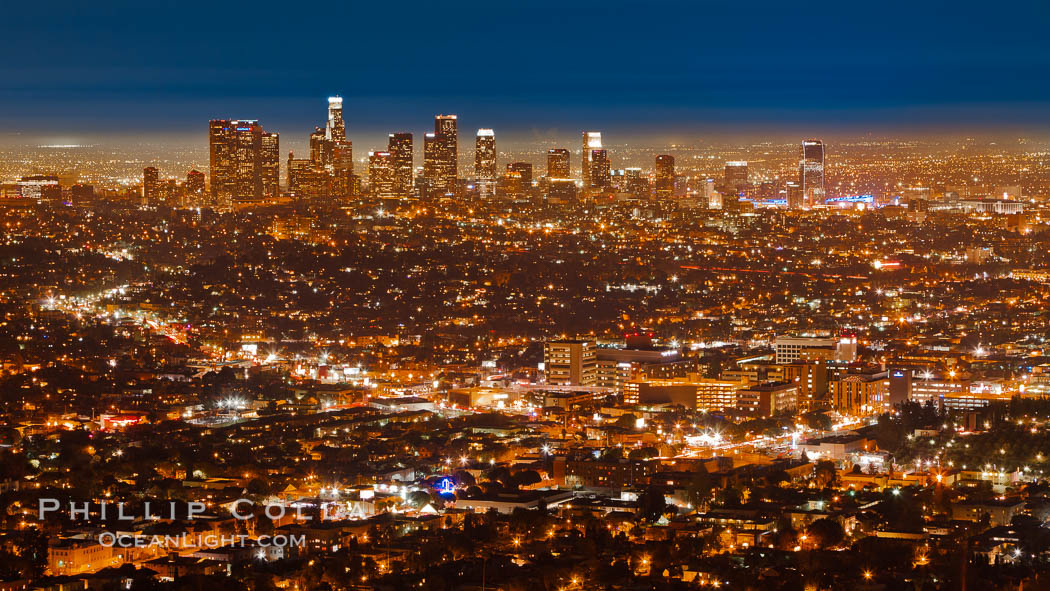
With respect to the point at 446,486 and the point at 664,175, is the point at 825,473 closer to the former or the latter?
the point at 446,486

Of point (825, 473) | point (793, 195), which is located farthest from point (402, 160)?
point (825, 473)

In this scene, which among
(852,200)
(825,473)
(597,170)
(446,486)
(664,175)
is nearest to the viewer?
(446,486)

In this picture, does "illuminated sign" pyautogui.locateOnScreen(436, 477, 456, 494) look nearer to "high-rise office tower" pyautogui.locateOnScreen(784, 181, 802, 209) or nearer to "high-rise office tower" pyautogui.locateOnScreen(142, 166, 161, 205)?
"high-rise office tower" pyautogui.locateOnScreen(142, 166, 161, 205)

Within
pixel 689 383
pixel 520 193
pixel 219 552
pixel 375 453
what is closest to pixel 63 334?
pixel 689 383

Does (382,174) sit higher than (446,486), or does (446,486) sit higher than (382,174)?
(382,174)

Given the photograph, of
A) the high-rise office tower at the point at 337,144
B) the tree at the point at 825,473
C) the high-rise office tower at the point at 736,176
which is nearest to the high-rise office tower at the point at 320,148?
the high-rise office tower at the point at 337,144

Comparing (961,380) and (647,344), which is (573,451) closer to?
(961,380)
